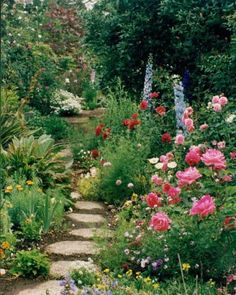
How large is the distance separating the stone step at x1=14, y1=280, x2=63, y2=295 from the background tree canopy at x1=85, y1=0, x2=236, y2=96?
3.83m

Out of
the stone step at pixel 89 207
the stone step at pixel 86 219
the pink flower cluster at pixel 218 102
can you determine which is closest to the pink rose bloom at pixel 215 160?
the pink flower cluster at pixel 218 102

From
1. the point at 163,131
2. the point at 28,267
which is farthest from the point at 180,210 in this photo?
the point at 163,131

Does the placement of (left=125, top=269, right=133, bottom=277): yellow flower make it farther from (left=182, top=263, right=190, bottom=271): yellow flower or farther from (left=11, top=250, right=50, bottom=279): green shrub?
(left=11, top=250, right=50, bottom=279): green shrub

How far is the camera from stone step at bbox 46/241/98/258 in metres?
5.28

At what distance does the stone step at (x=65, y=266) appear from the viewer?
15.2 ft

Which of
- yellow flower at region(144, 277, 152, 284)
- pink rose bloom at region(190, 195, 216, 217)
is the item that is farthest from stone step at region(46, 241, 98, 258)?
pink rose bloom at region(190, 195, 216, 217)

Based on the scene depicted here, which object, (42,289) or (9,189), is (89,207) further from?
(42,289)

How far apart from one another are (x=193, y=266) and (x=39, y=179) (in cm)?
238

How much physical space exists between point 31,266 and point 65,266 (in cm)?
29

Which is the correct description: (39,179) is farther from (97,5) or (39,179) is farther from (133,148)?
(97,5)

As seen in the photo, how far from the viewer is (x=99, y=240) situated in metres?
5.12

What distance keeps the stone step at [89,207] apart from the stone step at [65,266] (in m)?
1.42

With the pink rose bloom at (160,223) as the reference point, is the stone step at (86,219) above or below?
below

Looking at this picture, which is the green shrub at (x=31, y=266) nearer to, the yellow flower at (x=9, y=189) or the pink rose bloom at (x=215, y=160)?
the yellow flower at (x=9, y=189)
